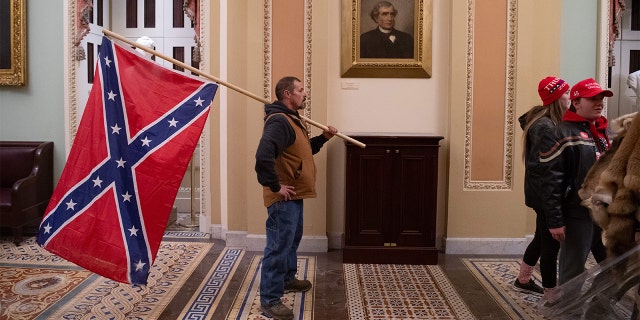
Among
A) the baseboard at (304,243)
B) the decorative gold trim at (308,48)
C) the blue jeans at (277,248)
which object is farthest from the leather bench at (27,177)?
the blue jeans at (277,248)

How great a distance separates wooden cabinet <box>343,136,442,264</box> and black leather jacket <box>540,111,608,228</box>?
174cm

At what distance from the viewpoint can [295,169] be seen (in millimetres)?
3807

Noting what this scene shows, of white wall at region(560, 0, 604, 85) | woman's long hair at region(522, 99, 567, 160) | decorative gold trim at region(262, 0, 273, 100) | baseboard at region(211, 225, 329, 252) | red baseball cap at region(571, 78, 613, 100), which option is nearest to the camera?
red baseball cap at region(571, 78, 613, 100)

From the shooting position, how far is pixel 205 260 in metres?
5.18

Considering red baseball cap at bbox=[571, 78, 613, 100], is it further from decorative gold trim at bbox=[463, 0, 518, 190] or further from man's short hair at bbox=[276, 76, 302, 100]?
decorative gold trim at bbox=[463, 0, 518, 190]

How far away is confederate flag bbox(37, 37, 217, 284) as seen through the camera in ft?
11.1

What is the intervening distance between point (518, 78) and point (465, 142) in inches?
30.9

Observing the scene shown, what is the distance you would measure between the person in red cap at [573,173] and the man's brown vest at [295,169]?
1.51 metres

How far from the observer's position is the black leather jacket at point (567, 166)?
11.0 feet

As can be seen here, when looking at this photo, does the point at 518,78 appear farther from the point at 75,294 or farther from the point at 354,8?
the point at 75,294

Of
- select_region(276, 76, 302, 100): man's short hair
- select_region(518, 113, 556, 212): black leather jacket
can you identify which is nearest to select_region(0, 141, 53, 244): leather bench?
select_region(276, 76, 302, 100): man's short hair

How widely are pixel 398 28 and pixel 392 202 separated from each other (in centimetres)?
172

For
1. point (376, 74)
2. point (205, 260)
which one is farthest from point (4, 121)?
point (376, 74)

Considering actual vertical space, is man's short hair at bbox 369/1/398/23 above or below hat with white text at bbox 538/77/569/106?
above
